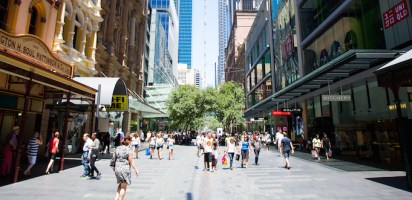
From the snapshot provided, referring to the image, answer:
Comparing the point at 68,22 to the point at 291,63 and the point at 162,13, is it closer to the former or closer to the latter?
the point at 291,63

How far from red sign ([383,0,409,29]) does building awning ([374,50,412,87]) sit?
5859 millimetres

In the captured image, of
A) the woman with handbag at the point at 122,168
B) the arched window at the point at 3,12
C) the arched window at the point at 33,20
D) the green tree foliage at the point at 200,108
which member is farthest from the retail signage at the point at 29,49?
the green tree foliage at the point at 200,108

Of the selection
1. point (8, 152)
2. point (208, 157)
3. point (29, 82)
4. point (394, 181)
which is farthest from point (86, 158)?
point (394, 181)

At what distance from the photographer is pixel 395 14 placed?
13656mm

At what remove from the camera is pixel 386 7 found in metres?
14.4

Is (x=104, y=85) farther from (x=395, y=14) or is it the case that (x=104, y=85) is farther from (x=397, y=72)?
(x=395, y=14)

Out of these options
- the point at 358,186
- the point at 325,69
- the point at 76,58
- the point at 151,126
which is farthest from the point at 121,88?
the point at 151,126

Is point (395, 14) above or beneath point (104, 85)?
above

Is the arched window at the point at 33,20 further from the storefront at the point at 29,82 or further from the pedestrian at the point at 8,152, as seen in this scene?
the pedestrian at the point at 8,152

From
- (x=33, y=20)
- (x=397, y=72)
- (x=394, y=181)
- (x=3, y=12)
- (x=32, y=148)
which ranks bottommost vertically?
(x=394, y=181)

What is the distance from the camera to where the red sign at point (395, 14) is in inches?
515

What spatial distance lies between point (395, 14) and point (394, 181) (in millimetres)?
9254

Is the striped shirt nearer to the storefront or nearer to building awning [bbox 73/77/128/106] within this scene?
the storefront

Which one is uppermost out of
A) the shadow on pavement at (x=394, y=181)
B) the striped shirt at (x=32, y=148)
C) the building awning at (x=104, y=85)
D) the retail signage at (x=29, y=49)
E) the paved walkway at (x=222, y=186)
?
Result: the retail signage at (x=29, y=49)
